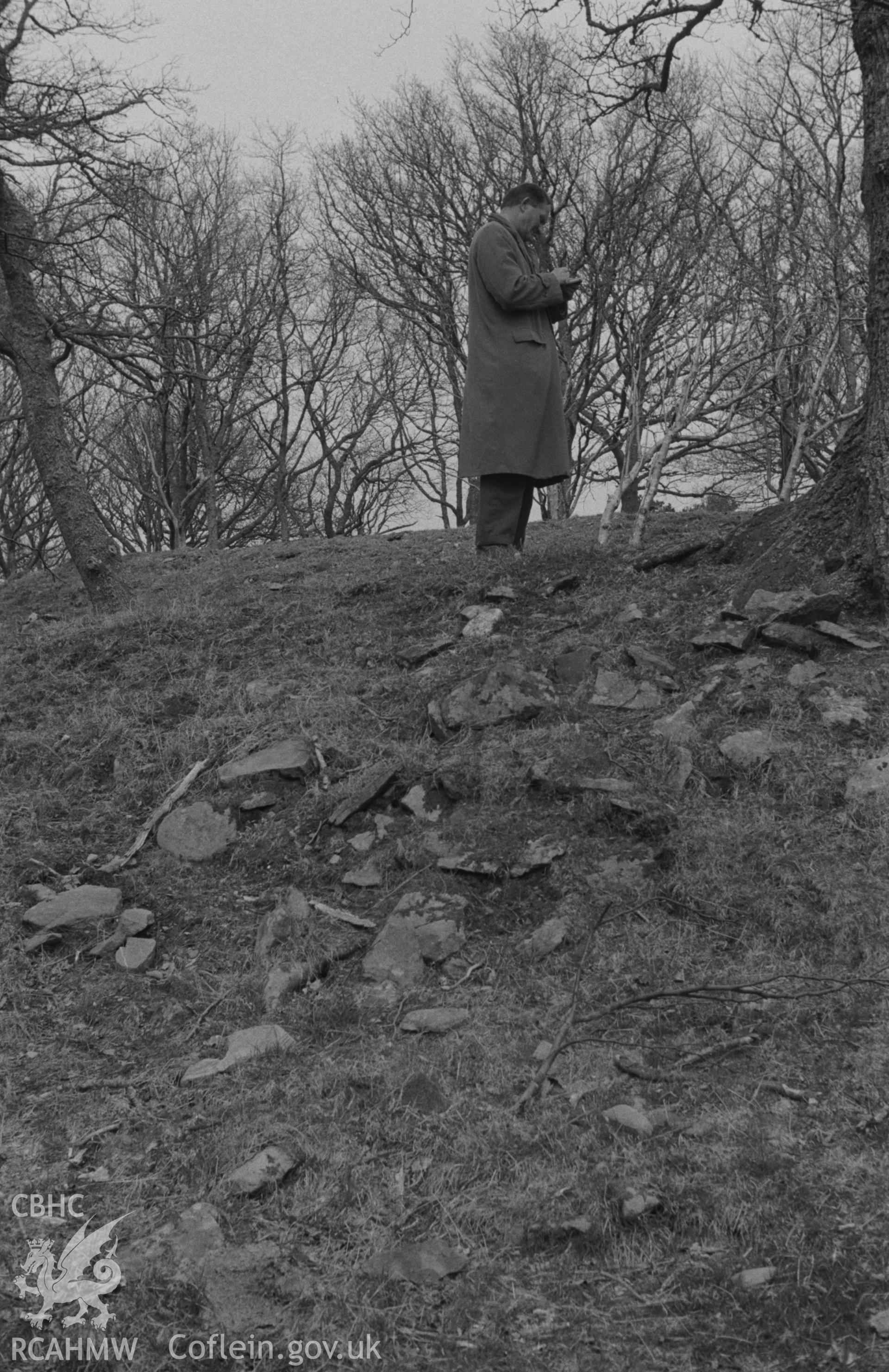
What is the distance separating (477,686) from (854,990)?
7.96 ft

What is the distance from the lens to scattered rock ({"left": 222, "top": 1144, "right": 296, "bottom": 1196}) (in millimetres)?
2854

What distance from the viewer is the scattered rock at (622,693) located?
205 inches

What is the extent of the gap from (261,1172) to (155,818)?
2.40 meters

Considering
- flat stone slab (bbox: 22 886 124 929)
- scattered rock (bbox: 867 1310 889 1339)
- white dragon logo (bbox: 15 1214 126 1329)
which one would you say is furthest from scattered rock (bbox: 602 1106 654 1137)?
flat stone slab (bbox: 22 886 124 929)

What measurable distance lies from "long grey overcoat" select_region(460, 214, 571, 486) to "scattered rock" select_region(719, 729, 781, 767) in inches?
115

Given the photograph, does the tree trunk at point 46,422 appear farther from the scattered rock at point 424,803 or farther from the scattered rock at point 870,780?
the scattered rock at point 870,780

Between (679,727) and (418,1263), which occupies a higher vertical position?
(679,727)

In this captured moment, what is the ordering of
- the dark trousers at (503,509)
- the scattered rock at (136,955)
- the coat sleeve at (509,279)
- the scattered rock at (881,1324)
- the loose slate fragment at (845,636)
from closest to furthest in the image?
the scattered rock at (881,1324) → the scattered rock at (136,955) → the loose slate fragment at (845,636) → the coat sleeve at (509,279) → the dark trousers at (503,509)

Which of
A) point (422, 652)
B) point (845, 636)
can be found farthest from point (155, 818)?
point (845, 636)

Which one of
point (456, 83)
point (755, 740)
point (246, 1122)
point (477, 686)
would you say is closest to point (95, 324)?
point (477, 686)

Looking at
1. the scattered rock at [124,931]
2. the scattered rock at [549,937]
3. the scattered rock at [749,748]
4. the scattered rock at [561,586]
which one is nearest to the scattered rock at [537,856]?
the scattered rock at [549,937]

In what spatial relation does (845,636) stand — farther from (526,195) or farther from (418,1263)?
(526,195)

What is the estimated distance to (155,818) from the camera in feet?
16.6

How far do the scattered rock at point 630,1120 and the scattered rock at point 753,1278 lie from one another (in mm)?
524
